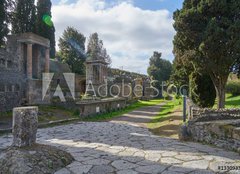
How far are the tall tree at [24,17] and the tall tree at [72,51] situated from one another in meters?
11.2

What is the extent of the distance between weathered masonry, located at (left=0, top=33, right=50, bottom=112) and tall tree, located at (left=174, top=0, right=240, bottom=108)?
12.2 m

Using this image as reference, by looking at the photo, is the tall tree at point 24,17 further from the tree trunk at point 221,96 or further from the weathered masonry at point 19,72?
the tree trunk at point 221,96

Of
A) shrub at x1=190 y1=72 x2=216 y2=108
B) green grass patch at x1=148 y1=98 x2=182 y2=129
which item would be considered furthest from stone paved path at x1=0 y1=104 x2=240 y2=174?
shrub at x1=190 y1=72 x2=216 y2=108

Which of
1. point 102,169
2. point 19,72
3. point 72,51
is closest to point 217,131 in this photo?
point 102,169

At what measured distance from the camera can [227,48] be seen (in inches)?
444

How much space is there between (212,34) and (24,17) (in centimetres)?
2355

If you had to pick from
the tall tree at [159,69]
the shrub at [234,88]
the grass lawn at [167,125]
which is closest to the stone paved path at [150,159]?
the grass lawn at [167,125]

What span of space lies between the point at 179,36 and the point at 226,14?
2.43m

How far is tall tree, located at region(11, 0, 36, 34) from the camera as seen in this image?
27.8 m

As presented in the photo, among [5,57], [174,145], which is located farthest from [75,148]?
[5,57]

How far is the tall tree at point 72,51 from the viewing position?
39.8m

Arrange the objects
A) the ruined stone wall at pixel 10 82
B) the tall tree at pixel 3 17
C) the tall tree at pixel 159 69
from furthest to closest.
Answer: the tall tree at pixel 159 69 → the ruined stone wall at pixel 10 82 → the tall tree at pixel 3 17

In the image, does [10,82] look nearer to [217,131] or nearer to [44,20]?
[44,20]

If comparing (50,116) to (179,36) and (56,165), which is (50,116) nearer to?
(179,36)
